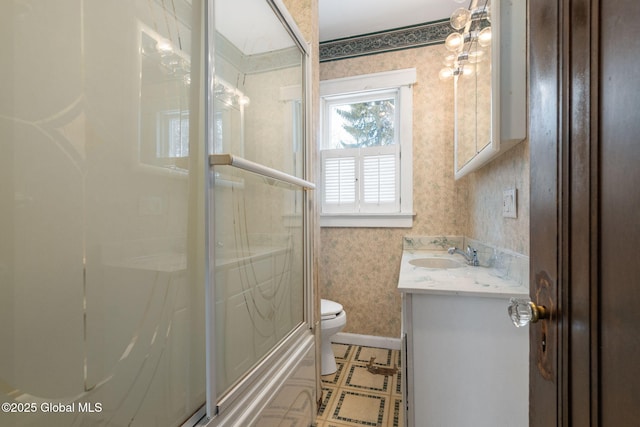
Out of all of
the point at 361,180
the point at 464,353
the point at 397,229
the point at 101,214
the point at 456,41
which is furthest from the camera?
the point at 361,180

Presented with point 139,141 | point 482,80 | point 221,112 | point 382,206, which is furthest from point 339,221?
point 139,141

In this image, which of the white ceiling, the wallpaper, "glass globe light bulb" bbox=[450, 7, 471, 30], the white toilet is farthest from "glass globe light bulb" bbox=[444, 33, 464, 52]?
the white toilet

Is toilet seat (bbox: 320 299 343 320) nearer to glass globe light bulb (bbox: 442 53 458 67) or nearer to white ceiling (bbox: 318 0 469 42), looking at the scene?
glass globe light bulb (bbox: 442 53 458 67)

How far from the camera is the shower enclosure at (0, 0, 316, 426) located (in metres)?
0.45

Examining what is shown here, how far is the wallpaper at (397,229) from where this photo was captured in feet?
7.58

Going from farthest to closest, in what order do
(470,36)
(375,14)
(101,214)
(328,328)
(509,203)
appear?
(375,14) < (328,328) < (470,36) < (509,203) < (101,214)

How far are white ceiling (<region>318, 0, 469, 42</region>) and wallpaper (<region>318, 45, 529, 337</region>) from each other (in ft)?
0.70

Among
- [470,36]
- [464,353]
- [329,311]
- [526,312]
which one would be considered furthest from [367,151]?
[526,312]

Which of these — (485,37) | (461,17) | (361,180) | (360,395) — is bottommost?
(360,395)

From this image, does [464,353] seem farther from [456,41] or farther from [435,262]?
[456,41]

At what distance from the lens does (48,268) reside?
47 cm

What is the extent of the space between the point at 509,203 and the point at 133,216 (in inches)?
56.6

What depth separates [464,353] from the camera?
1143 mm

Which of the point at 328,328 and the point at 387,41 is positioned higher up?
the point at 387,41
